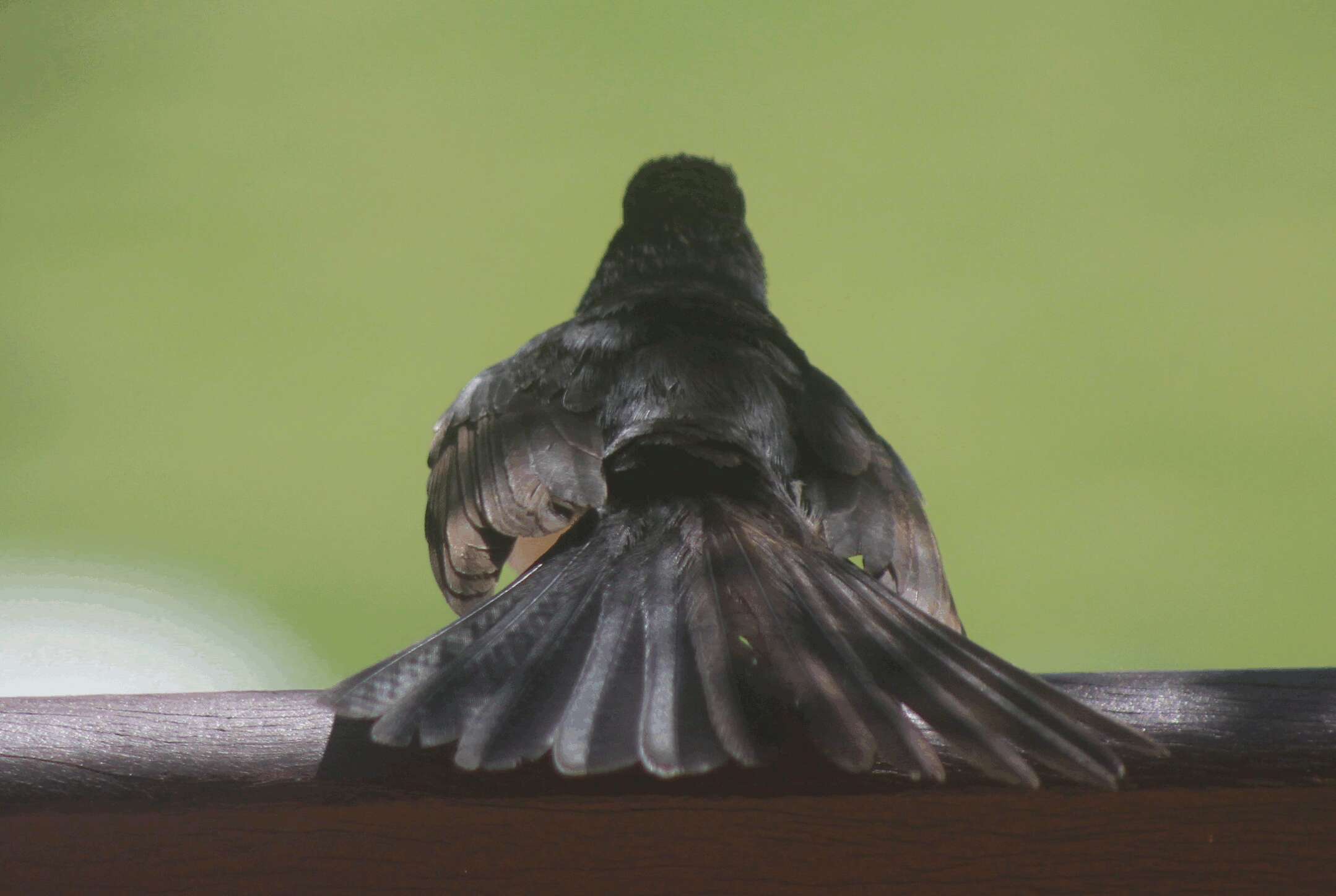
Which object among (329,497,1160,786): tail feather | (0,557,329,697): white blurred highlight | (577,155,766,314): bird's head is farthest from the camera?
(0,557,329,697): white blurred highlight

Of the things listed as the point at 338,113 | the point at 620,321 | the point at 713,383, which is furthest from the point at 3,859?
the point at 338,113

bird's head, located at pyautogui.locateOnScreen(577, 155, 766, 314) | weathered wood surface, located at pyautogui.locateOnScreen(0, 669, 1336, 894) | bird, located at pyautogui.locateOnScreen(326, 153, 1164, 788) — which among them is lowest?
weathered wood surface, located at pyautogui.locateOnScreen(0, 669, 1336, 894)

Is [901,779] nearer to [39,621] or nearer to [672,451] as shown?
[672,451]

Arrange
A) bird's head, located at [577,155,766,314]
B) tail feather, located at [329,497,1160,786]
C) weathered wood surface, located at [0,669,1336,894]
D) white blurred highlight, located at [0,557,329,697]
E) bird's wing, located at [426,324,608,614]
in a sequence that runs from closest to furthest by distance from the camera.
A: 1. tail feather, located at [329,497,1160,786]
2. weathered wood surface, located at [0,669,1336,894]
3. bird's wing, located at [426,324,608,614]
4. bird's head, located at [577,155,766,314]
5. white blurred highlight, located at [0,557,329,697]

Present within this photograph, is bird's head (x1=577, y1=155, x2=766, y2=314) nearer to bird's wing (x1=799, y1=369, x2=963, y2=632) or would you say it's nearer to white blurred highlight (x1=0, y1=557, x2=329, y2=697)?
bird's wing (x1=799, y1=369, x2=963, y2=632)

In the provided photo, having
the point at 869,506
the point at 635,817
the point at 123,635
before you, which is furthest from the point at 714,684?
the point at 123,635

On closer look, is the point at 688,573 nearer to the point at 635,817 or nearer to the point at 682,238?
the point at 635,817

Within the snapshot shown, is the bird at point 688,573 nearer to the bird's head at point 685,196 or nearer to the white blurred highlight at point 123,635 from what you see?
the bird's head at point 685,196

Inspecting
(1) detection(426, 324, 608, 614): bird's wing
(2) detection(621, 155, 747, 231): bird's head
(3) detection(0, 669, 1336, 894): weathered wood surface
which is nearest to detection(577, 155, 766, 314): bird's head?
(2) detection(621, 155, 747, 231): bird's head

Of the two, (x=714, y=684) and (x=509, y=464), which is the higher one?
(x=509, y=464)
